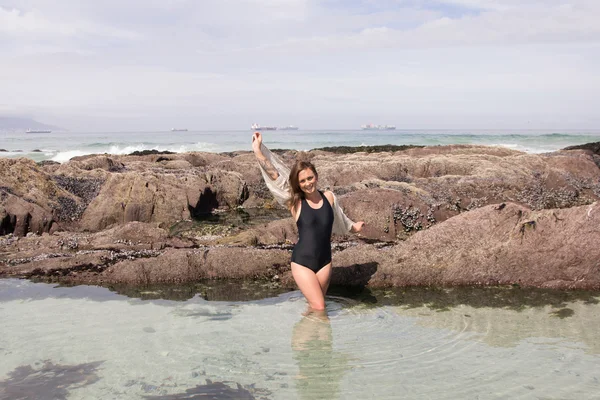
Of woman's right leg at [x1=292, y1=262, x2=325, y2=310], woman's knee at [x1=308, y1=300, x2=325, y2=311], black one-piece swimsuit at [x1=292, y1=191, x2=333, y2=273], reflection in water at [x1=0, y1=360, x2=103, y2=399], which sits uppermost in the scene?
black one-piece swimsuit at [x1=292, y1=191, x2=333, y2=273]

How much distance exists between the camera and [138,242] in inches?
421

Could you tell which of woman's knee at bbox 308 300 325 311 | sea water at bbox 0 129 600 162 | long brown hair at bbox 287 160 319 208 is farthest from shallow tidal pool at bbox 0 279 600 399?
sea water at bbox 0 129 600 162

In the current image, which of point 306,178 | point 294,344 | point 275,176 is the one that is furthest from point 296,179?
point 294,344

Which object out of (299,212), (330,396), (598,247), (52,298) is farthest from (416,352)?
(52,298)

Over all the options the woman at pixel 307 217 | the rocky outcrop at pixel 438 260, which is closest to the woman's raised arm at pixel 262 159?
the woman at pixel 307 217

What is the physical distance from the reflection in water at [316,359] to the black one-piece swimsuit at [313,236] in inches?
29.3

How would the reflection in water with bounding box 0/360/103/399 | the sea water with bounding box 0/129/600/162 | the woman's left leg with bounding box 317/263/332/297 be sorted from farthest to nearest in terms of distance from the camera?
1. the sea water with bounding box 0/129/600/162
2. the woman's left leg with bounding box 317/263/332/297
3. the reflection in water with bounding box 0/360/103/399

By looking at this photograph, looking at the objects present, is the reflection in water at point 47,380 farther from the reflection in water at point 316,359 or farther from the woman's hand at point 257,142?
the woman's hand at point 257,142

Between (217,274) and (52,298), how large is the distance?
2571 mm

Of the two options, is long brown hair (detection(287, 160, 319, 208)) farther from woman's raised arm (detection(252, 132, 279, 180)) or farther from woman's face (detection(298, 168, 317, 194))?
woman's raised arm (detection(252, 132, 279, 180))

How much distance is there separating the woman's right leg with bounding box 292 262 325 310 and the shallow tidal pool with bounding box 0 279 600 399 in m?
0.24

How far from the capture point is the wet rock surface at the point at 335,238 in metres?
8.11

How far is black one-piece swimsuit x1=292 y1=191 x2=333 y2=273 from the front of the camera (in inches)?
266

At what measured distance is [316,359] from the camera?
5.65 meters
